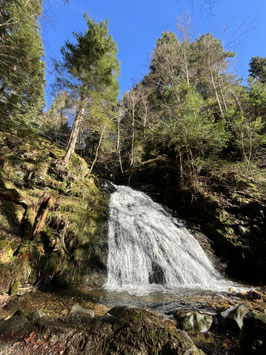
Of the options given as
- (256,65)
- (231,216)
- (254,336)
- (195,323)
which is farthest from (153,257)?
(256,65)

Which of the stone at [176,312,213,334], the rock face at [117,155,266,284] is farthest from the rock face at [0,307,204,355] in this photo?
the rock face at [117,155,266,284]

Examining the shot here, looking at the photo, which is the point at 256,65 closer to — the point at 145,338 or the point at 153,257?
the point at 153,257

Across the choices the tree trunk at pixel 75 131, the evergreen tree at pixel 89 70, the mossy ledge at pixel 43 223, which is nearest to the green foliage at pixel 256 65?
the evergreen tree at pixel 89 70

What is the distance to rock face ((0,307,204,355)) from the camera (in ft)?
5.15

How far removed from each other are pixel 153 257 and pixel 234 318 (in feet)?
11.9

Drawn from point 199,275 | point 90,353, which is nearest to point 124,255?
point 199,275

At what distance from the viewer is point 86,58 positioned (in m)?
9.98

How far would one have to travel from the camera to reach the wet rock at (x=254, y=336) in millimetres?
2145

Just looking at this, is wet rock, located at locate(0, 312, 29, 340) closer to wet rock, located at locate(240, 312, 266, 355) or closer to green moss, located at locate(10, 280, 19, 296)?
green moss, located at locate(10, 280, 19, 296)

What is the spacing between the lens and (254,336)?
2.26 meters

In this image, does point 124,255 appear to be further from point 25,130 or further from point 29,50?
point 29,50

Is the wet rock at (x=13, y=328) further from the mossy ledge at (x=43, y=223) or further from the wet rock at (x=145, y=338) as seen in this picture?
the mossy ledge at (x=43, y=223)

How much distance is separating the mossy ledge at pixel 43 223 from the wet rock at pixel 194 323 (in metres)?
3.12

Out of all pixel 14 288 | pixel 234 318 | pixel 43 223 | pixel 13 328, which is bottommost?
pixel 234 318
